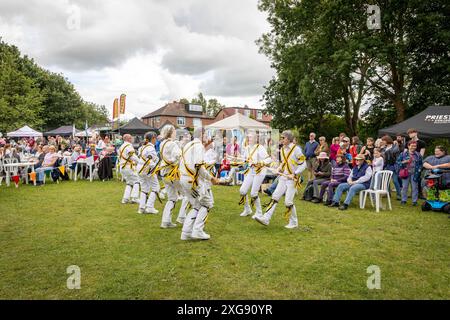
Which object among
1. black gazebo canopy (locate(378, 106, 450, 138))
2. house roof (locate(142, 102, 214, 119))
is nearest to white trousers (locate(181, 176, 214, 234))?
black gazebo canopy (locate(378, 106, 450, 138))

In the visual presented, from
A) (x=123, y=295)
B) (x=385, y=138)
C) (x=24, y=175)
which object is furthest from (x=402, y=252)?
(x=24, y=175)

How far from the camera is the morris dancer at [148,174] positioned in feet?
27.6

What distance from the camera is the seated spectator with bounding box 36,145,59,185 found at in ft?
45.4

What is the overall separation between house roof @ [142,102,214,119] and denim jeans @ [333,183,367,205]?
56185 millimetres

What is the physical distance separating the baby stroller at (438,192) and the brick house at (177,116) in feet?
181

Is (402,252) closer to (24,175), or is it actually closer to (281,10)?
(24,175)

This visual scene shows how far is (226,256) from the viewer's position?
5277mm

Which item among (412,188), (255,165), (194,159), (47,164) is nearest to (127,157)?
(255,165)

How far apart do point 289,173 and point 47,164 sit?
458 inches

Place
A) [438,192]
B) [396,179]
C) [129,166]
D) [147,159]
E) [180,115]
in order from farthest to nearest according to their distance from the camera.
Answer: [180,115] < [396,179] < [129,166] < [438,192] < [147,159]

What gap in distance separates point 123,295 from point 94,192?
8507 millimetres

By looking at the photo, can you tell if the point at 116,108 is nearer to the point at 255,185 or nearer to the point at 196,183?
the point at 255,185

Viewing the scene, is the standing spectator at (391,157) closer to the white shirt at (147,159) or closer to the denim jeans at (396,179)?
the denim jeans at (396,179)

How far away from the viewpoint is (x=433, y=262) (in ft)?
16.6
